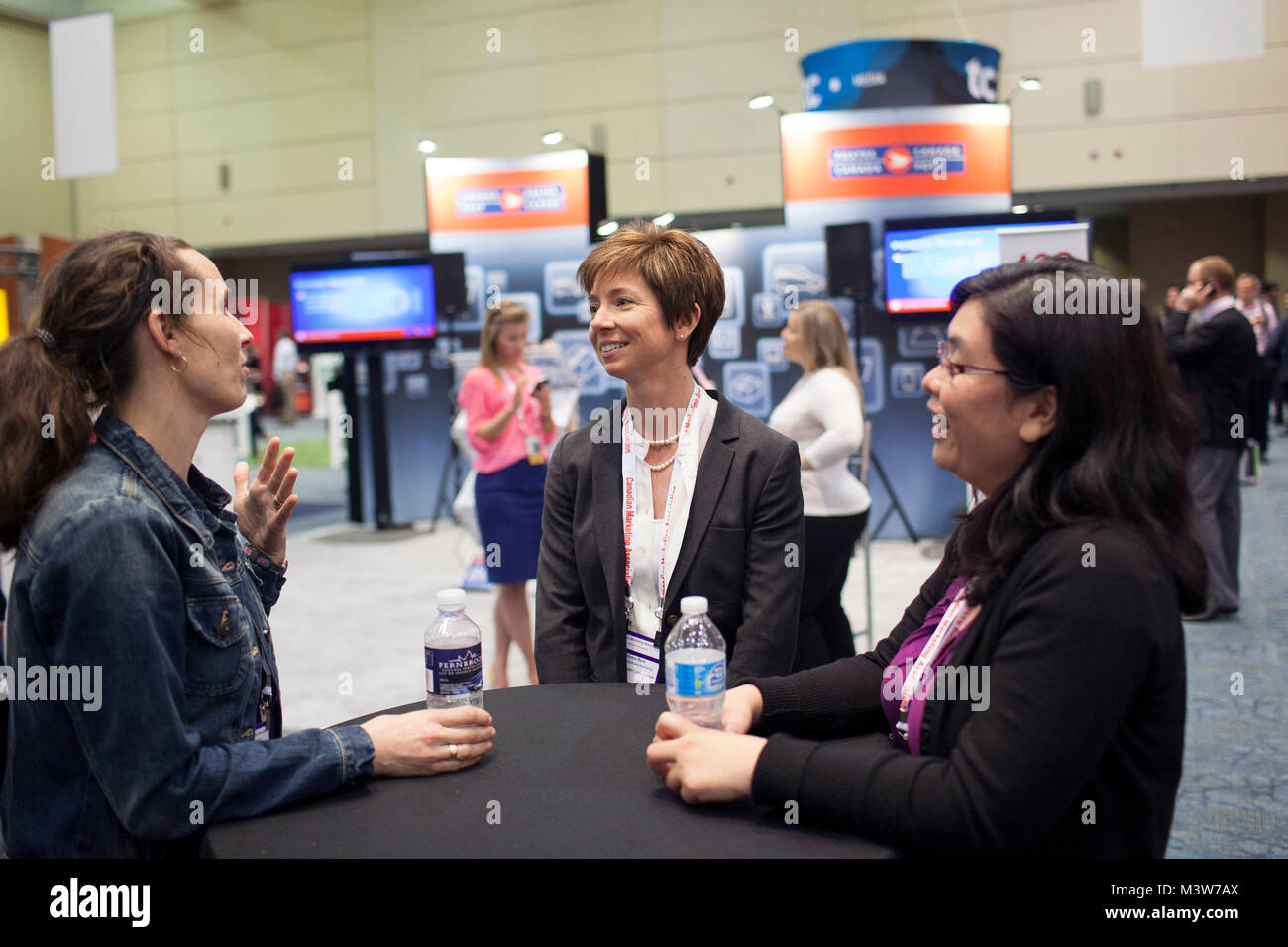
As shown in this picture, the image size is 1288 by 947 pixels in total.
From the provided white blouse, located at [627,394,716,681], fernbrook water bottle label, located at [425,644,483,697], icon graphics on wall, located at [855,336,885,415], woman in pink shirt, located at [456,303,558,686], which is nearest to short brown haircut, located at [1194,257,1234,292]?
icon graphics on wall, located at [855,336,885,415]

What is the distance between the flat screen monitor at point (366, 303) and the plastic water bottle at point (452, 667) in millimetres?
6474

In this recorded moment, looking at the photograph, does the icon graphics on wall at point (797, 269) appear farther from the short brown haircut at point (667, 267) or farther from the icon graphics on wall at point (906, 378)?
the short brown haircut at point (667, 267)

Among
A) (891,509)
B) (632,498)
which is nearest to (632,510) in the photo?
(632,498)

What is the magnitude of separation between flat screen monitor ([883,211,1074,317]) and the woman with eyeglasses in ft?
18.7

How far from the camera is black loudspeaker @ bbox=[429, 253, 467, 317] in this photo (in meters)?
7.67

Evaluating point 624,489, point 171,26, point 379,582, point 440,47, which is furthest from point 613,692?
point 171,26

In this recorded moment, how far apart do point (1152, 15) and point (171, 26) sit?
15.3m

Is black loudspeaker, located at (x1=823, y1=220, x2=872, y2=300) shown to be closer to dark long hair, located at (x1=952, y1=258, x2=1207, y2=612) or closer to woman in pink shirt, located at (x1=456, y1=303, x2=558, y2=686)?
woman in pink shirt, located at (x1=456, y1=303, x2=558, y2=686)

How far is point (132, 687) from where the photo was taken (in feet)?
3.91

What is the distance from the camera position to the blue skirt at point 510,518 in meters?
4.33

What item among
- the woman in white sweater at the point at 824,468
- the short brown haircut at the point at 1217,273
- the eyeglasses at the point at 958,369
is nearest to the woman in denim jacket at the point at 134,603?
the eyeglasses at the point at 958,369

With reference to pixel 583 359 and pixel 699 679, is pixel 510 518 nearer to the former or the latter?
pixel 699 679
